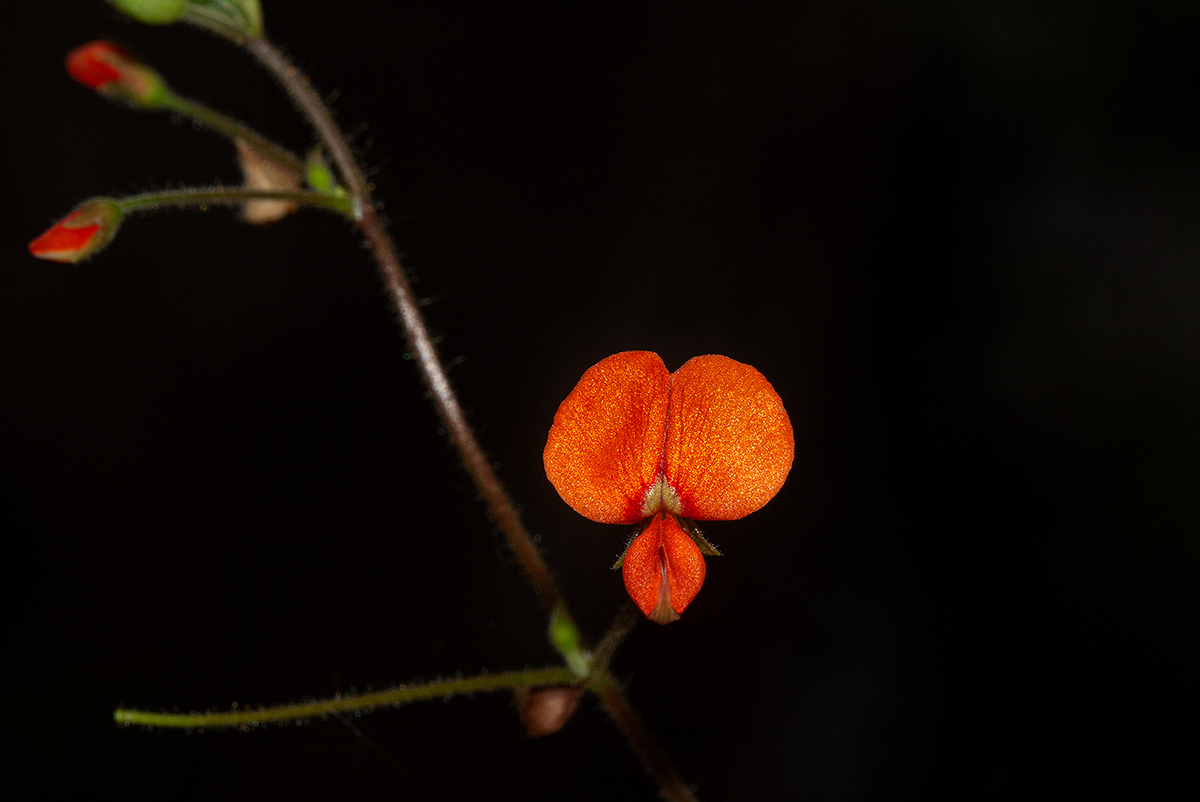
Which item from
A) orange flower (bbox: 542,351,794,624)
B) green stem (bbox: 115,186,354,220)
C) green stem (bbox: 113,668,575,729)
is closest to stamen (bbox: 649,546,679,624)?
orange flower (bbox: 542,351,794,624)

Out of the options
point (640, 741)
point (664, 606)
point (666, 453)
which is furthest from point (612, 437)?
point (640, 741)

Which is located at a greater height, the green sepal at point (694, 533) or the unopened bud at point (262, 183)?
the unopened bud at point (262, 183)

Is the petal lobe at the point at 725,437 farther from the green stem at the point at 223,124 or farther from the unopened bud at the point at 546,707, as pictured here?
the green stem at the point at 223,124

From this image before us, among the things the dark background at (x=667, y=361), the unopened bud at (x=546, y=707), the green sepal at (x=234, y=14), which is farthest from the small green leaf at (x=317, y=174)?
the dark background at (x=667, y=361)

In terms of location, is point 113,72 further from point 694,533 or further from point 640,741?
point 640,741

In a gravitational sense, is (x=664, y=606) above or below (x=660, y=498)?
below

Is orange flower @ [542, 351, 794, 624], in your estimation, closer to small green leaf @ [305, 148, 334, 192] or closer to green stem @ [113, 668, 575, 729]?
green stem @ [113, 668, 575, 729]
